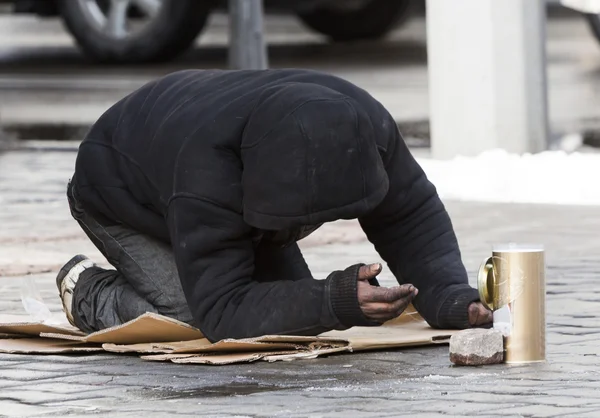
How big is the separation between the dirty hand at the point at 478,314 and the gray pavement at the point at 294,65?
18.2ft

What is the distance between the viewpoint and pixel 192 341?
4414 mm

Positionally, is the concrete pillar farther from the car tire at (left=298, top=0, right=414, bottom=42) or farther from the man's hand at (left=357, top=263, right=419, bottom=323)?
the car tire at (left=298, top=0, right=414, bottom=42)

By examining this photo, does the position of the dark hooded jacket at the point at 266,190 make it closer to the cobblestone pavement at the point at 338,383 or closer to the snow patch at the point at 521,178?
the cobblestone pavement at the point at 338,383

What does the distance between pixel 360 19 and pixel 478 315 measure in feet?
38.0

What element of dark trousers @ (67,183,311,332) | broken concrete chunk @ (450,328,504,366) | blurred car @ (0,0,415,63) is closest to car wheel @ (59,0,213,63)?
blurred car @ (0,0,415,63)

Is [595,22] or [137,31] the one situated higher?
[137,31]

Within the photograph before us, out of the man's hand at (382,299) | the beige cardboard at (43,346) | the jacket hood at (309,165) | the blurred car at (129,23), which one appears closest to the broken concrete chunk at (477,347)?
the man's hand at (382,299)

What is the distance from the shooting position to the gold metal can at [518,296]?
156 inches

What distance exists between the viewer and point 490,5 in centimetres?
830

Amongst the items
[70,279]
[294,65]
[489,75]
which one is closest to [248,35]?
[489,75]

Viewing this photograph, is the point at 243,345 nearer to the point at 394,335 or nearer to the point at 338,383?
the point at 338,383

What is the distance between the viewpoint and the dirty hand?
4336mm

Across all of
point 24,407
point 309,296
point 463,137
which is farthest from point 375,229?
point 463,137

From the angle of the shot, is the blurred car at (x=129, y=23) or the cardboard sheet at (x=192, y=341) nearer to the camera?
the cardboard sheet at (x=192, y=341)
